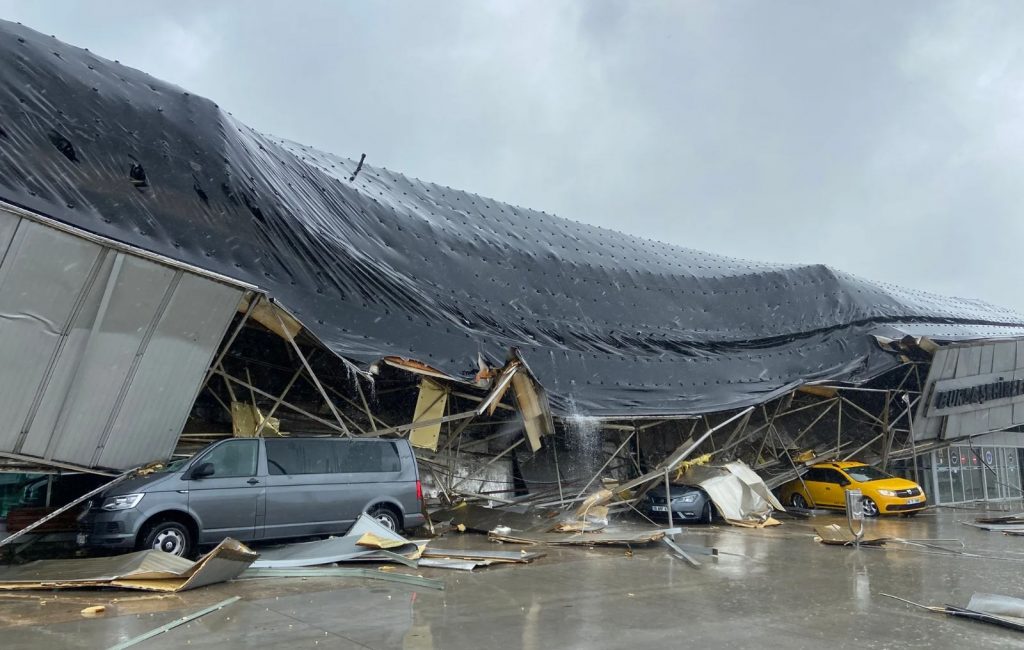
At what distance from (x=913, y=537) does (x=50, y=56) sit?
15814 millimetres

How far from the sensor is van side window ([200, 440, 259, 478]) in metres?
9.55

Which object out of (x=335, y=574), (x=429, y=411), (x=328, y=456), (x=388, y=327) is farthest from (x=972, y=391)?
(x=335, y=574)

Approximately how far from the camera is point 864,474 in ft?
61.1

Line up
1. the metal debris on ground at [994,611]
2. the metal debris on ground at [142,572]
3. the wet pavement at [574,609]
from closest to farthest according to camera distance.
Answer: the wet pavement at [574,609]
the metal debris on ground at [994,611]
the metal debris on ground at [142,572]

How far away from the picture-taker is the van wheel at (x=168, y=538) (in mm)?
8648

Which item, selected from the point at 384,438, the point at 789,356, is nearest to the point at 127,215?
the point at 384,438

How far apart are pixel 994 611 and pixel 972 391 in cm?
1706

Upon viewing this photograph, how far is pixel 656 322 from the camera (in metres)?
18.4

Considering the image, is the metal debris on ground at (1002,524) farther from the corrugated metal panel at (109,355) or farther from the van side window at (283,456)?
the corrugated metal panel at (109,355)

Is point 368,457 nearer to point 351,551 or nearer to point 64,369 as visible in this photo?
point 351,551

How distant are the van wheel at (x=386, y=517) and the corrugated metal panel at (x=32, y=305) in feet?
14.9

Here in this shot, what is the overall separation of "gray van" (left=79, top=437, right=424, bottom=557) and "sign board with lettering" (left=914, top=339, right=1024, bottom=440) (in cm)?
1535

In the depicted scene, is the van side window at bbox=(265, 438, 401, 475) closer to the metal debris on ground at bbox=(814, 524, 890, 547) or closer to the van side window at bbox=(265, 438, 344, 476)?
the van side window at bbox=(265, 438, 344, 476)

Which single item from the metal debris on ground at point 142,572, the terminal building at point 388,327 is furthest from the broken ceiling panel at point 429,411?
the metal debris on ground at point 142,572
